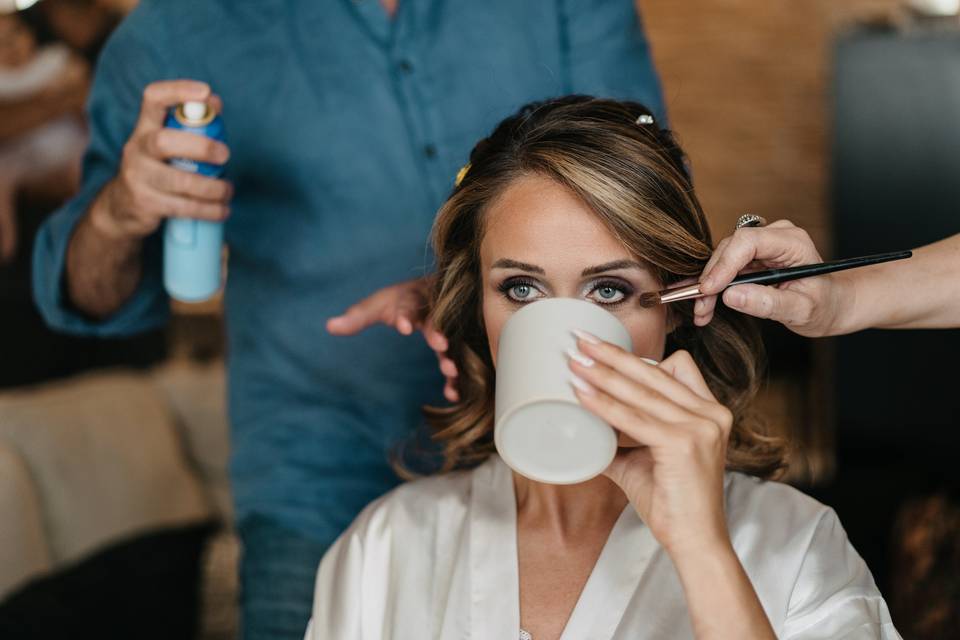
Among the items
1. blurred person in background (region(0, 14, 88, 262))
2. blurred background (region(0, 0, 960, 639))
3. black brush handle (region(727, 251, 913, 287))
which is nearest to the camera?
black brush handle (region(727, 251, 913, 287))

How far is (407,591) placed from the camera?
158cm

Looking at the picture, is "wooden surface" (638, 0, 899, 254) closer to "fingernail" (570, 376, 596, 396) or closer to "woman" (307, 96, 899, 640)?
"woman" (307, 96, 899, 640)

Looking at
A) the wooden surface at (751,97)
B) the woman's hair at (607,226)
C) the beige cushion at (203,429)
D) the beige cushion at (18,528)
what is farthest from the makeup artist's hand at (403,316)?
the wooden surface at (751,97)

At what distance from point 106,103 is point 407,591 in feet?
3.01

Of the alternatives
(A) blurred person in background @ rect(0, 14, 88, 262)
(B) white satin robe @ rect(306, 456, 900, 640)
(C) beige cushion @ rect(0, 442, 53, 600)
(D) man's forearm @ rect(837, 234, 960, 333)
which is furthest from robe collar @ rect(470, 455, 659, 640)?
(A) blurred person in background @ rect(0, 14, 88, 262)

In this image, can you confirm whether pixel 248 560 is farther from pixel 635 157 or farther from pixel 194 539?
pixel 194 539

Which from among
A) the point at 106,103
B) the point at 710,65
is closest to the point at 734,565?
the point at 106,103

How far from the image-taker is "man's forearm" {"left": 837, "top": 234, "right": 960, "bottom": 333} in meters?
1.39

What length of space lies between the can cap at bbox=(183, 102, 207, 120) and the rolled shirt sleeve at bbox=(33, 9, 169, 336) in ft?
1.19

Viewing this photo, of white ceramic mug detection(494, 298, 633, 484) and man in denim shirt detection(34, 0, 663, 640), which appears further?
man in denim shirt detection(34, 0, 663, 640)

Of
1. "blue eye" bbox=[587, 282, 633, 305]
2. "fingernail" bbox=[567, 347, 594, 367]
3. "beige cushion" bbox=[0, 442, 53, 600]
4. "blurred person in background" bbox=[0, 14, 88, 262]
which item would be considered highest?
"fingernail" bbox=[567, 347, 594, 367]

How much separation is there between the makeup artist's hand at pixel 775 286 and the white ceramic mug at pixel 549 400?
150mm

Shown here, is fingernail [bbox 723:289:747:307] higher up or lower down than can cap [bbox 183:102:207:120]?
lower down

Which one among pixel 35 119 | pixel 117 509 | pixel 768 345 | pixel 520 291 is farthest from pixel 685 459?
pixel 35 119
